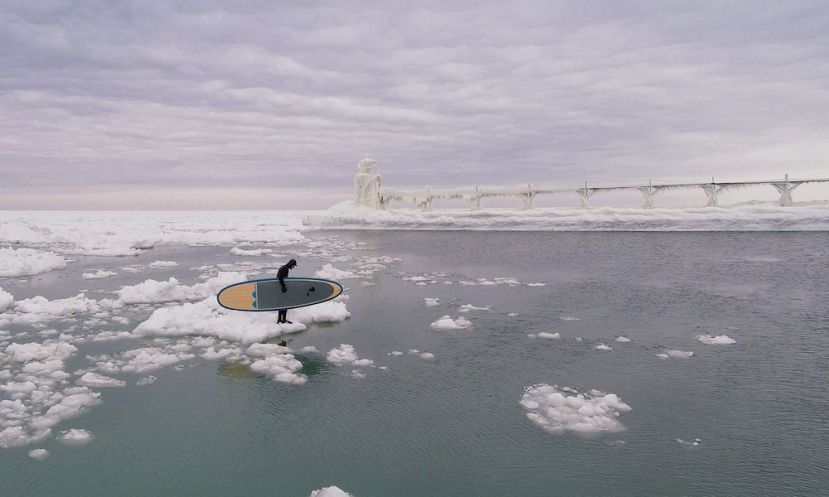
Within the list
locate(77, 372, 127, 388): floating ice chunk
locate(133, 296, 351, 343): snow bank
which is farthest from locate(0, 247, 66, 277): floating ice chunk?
locate(77, 372, 127, 388): floating ice chunk

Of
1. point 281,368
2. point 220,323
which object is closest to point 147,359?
point 220,323

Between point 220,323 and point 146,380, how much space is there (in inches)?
115

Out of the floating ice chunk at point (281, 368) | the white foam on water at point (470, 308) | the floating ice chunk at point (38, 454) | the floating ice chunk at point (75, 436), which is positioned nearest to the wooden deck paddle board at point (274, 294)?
the floating ice chunk at point (281, 368)

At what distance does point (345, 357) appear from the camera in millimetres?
9836

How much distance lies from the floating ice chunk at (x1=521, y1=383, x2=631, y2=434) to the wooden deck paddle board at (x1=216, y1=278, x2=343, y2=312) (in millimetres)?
5787

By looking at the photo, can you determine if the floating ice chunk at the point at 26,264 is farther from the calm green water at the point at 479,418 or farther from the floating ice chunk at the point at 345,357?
the floating ice chunk at the point at 345,357

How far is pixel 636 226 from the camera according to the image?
4784 centimetres

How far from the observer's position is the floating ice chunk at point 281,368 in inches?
343

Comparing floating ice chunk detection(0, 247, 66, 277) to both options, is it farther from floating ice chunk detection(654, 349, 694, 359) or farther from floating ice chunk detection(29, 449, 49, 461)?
floating ice chunk detection(654, 349, 694, 359)

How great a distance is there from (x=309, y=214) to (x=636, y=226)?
44028mm

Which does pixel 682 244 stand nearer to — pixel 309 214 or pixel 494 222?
pixel 494 222

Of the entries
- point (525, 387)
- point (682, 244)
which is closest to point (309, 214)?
point (682, 244)

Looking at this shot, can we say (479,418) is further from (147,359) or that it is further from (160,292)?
(160,292)

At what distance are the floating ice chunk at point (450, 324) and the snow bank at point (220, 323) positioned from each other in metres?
3.35
